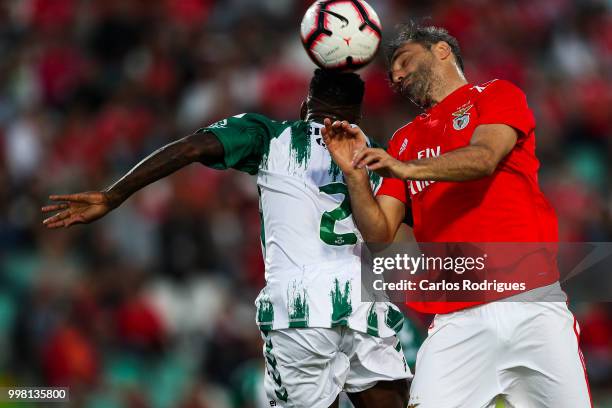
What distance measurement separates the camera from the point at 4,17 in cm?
1158

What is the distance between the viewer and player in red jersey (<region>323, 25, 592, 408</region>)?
13.9ft

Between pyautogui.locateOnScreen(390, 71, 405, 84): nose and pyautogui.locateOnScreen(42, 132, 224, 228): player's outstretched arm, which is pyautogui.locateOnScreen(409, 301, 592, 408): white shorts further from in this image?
pyautogui.locateOnScreen(42, 132, 224, 228): player's outstretched arm

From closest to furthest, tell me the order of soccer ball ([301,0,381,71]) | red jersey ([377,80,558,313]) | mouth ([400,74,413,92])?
red jersey ([377,80,558,313]) → soccer ball ([301,0,381,71]) → mouth ([400,74,413,92])

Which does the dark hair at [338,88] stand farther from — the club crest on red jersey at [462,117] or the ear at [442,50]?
the club crest on red jersey at [462,117]

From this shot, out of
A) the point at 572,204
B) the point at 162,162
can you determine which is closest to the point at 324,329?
the point at 162,162

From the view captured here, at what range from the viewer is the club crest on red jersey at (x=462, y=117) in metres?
4.57

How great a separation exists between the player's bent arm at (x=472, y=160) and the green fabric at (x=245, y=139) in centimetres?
90

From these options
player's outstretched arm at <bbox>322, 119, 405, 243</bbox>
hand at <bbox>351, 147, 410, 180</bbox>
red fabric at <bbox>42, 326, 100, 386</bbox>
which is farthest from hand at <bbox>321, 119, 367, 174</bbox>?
red fabric at <bbox>42, 326, 100, 386</bbox>

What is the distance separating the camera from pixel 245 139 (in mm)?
4715

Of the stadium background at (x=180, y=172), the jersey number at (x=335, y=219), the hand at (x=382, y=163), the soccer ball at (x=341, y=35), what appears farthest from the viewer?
the stadium background at (x=180, y=172)

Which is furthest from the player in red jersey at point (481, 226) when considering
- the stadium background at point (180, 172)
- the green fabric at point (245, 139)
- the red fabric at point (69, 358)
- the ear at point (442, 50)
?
the red fabric at point (69, 358)

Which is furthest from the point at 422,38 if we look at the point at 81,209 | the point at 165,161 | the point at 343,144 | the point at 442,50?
the point at 81,209

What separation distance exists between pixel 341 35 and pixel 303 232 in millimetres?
928

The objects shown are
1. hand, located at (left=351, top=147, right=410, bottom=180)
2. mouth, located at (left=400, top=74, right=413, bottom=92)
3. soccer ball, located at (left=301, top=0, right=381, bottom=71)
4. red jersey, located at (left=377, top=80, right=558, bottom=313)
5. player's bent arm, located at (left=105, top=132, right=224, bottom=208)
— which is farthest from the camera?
mouth, located at (left=400, top=74, right=413, bottom=92)
